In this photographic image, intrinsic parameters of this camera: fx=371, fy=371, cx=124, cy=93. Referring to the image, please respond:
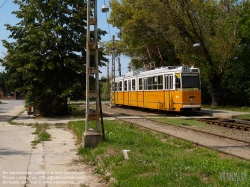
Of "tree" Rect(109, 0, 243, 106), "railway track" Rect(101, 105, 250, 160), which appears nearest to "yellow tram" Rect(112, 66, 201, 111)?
"railway track" Rect(101, 105, 250, 160)

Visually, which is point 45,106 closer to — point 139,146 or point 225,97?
point 139,146

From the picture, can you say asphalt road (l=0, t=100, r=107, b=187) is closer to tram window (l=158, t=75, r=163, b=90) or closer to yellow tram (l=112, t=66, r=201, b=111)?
yellow tram (l=112, t=66, r=201, b=111)

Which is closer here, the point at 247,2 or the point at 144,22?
the point at 247,2

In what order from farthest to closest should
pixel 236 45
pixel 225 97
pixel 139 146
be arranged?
pixel 225 97 → pixel 236 45 → pixel 139 146

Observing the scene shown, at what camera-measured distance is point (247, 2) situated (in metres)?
33.7

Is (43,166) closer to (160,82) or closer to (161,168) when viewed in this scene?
(161,168)

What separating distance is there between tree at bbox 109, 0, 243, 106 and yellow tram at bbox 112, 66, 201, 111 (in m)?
6.34

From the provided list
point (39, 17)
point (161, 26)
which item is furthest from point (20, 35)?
point (161, 26)

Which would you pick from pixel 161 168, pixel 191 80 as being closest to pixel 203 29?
pixel 191 80

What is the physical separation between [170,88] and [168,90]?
26 centimetres

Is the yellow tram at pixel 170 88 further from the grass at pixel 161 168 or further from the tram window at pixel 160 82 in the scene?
the grass at pixel 161 168

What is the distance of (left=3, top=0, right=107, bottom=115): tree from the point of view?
2358cm

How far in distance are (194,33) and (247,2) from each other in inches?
253

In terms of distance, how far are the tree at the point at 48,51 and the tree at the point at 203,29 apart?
29.8ft
